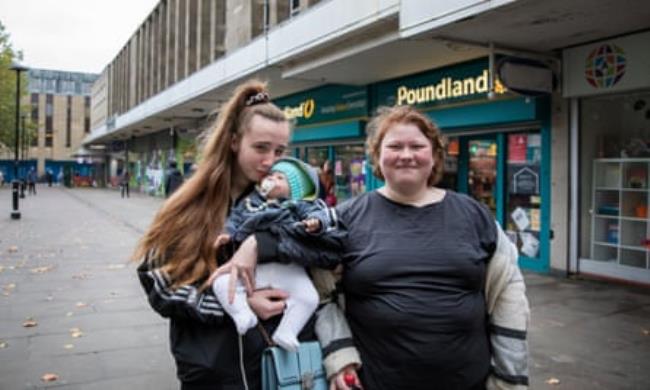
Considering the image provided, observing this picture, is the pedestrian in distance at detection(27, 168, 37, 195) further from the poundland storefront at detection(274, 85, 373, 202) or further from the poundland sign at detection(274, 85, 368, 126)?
the poundland storefront at detection(274, 85, 373, 202)

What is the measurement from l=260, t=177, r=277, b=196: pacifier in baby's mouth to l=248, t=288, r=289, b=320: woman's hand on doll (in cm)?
30

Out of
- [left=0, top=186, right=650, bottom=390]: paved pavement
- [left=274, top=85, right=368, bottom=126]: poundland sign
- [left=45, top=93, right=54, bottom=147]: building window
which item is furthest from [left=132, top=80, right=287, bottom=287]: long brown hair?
[left=45, top=93, right=54, bottom=147]: building window

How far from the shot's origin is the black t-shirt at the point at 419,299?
1.88 meters

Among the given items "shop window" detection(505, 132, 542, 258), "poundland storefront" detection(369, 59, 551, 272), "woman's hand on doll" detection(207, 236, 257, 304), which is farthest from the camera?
"shop window" detection(505, 132, 542, 258)

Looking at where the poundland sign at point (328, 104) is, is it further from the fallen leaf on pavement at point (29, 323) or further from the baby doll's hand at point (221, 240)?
the baby doll's hand at point (221, 240)

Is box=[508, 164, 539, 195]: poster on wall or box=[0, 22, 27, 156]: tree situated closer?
box=[508, 164, 539, 195]: poster on wall

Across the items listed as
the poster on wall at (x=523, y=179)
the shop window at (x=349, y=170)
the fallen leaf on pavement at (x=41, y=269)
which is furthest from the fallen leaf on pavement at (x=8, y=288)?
the shop window at (x=349, y=170)

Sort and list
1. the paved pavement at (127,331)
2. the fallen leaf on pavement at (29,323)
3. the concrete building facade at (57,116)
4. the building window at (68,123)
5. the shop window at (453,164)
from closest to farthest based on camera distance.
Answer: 1. the paved pavement at (127,331)
2. the fallen leaf on pavement at (29,323)
3. the shop window at (453,164)
4. the concrete building facade at (57,116)
5. the building window at (68,123)

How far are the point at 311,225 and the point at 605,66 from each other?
7.86 metres

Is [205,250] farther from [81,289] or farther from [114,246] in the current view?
[114,246]

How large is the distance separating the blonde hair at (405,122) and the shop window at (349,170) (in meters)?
12.2

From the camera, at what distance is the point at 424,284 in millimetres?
1889

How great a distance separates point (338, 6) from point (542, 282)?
224 inches

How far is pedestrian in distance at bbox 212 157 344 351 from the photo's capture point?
1.71 m
